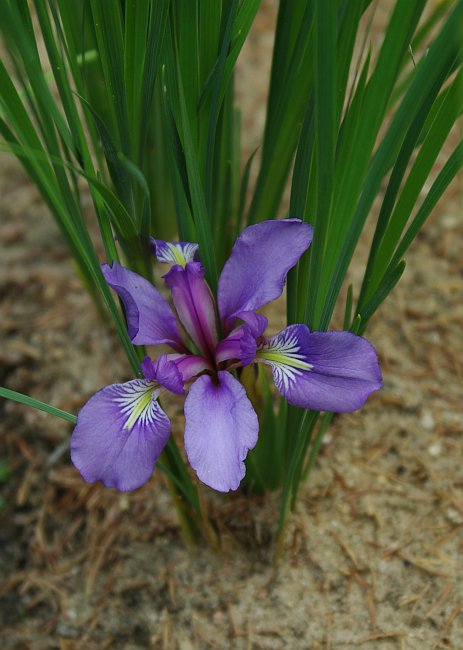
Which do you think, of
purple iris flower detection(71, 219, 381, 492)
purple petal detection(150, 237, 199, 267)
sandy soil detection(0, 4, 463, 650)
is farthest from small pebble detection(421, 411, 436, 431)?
purple petal detection(150, 237, 199, 267)

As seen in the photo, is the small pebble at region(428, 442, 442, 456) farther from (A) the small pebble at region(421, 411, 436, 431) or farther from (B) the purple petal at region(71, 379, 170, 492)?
(B) the purple petal at region(71, 379, 170, 492)

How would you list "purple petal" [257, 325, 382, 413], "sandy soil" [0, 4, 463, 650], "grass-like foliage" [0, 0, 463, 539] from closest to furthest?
1. "grass-like foliage" [0, 0, 463, 539]
2. "purple petal" [257, 325, 382, 413]
3. "sandy soil" [0, 4, 463, 650]

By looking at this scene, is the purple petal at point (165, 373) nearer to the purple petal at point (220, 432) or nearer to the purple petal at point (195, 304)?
the purple petal at point (220, 432)

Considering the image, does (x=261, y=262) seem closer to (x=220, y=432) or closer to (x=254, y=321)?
(x=254, y=321)

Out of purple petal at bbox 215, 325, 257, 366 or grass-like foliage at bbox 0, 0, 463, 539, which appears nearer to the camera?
grass-like foliage at bbox 0, 0, 463, 539

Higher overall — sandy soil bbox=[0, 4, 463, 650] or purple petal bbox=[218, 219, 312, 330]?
purple petal bbox=[218, 219, 312, 330]
